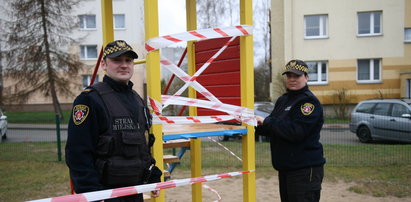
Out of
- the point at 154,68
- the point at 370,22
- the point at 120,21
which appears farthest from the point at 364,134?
the point at 120,21

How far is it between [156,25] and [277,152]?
5.46ft

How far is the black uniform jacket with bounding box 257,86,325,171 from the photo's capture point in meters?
3.18

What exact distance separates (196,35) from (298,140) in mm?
1329

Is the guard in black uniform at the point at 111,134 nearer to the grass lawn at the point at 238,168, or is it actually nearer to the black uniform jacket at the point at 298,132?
the black uniform jacket at the point at 298,132

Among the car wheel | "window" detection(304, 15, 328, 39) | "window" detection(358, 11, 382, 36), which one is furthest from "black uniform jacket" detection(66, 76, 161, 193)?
"window" detection(358, 11, 382, 36)

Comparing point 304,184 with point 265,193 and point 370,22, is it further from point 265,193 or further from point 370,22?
point 370,22

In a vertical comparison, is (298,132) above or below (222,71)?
below

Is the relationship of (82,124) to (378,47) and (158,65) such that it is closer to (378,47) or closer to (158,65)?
(158,65)

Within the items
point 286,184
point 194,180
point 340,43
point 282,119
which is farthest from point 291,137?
point 340,43

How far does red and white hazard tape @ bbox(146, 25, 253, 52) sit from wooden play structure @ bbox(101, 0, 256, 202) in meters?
0.05

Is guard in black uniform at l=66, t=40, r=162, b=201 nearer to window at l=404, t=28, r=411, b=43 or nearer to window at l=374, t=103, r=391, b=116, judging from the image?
window at l=374, t=103, r=391, b=116

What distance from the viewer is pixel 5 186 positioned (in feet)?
21.5

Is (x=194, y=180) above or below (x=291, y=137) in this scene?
below

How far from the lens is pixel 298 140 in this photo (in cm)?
318
